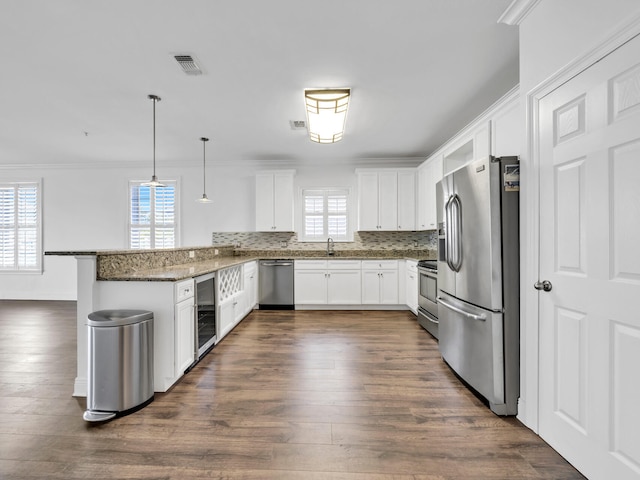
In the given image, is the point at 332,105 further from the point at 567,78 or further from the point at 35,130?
the point at 35,130

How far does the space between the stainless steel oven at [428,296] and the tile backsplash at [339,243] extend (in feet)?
4.98

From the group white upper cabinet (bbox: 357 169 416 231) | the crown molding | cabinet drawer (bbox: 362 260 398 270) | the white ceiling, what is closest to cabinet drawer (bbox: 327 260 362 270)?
cabinet drawer (bbox: 362 260 398 270)

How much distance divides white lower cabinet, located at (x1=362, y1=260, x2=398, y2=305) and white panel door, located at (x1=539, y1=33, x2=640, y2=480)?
10.3ft

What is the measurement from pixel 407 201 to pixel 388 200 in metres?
0.33

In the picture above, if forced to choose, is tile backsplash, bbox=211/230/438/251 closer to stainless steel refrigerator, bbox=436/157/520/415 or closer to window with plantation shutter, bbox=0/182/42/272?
stainless steel refrigerator, bbox=436/157/520/415

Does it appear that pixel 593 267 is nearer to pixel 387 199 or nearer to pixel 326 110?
pixel 326 110

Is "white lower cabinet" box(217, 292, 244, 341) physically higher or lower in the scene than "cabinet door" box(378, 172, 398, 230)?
lower

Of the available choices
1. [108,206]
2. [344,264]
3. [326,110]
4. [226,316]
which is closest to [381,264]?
[344,264]

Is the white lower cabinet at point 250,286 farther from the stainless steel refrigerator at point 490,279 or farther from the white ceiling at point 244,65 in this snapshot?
the stainless steel refrigerator at point 490,279

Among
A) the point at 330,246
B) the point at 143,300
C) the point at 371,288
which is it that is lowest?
the point at 371,288

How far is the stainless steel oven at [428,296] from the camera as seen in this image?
→ 3.60 metres

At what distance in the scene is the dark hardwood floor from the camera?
157 centimetres

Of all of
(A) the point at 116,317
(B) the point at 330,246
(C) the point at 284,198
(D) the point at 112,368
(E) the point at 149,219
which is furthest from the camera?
(E) the point at 149,219

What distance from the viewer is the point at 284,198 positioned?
17.9ft
